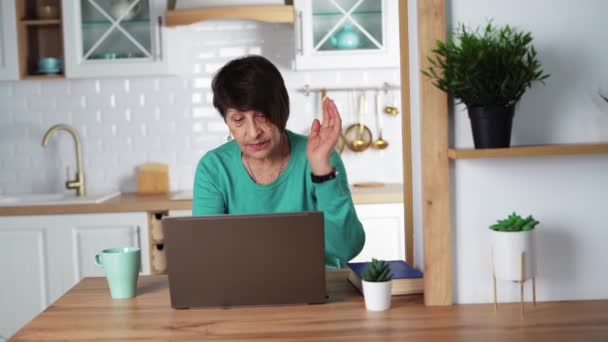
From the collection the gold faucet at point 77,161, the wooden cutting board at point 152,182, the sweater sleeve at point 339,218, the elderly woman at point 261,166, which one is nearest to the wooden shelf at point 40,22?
the gold faucet at point 77,161

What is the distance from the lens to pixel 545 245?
1811mm

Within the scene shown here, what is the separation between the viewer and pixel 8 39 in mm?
4059

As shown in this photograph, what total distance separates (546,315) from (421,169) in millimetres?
428

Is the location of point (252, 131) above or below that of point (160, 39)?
below

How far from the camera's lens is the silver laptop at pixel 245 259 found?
172cm

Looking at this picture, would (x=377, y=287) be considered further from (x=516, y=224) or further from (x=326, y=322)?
(x=516, y=224)

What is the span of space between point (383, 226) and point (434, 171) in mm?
2116

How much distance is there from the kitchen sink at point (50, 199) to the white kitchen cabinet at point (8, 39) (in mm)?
668

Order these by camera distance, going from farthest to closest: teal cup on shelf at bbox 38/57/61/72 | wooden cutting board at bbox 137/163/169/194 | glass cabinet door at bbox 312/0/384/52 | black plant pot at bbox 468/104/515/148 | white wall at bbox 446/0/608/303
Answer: wooden cutting board at bbox 137/163/169/194
teal cup on shelf at bbox 38/57/61/72
glass cabinet door at bbox 312/0/384/52
white wall at bbox 446/0/608/303
black plant pot at bbox 468/104/515/148

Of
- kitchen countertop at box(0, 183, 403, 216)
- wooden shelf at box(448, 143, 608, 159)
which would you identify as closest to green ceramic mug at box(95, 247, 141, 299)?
wooden shelf at box(448, 143, 608, 159)

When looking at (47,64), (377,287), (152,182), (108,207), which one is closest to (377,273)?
(377,287)

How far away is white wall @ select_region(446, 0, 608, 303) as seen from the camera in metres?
1.78

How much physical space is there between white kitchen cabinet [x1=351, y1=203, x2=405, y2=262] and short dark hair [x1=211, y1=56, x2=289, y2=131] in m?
1.64

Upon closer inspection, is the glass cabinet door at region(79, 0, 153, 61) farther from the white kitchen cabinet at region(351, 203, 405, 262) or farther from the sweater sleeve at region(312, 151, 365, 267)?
the sweater sleeve at region(312, 151, 365, 267)
